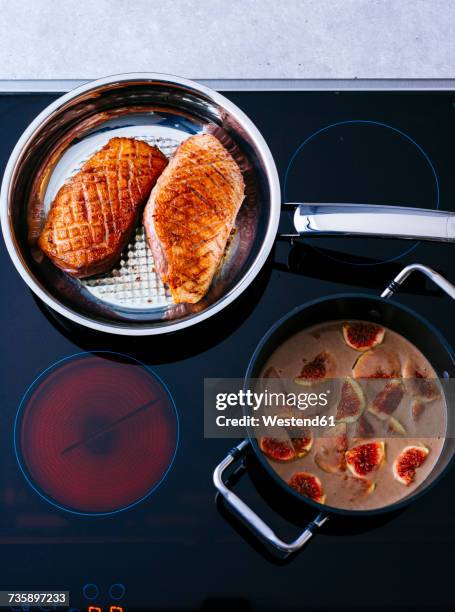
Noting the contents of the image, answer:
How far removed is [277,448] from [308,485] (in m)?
0.07

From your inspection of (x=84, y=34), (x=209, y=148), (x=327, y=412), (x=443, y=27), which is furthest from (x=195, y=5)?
(x=327, y=412)

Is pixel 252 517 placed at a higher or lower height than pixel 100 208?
lower

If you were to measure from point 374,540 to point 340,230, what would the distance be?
492mm

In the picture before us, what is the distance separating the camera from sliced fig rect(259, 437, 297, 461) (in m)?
1.06

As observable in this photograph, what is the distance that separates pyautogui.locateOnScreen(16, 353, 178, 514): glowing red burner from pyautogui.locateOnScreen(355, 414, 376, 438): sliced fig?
0.29 meters

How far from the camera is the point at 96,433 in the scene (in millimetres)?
1118

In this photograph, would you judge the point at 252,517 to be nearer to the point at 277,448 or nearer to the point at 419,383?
the point at 277,448

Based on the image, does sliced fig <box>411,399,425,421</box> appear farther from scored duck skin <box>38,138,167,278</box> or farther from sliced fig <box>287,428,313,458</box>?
scored duck skin <box>38,138,167,278</box>

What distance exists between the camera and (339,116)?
4.07 ft

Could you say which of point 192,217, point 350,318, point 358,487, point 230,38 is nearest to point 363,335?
point 350,318

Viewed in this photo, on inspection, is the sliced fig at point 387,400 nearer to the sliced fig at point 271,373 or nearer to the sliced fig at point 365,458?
the sliced fig at point 365,458

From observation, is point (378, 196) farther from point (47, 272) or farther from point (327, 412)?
point (47, 272)

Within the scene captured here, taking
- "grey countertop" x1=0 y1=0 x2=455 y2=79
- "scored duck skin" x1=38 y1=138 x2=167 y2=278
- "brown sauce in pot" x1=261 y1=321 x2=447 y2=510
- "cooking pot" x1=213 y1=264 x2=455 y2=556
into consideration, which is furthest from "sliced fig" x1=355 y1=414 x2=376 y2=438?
"grey countertop" x1=0 y1=0 x2=455 y2=79

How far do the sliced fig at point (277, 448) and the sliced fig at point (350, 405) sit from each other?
0.09m
